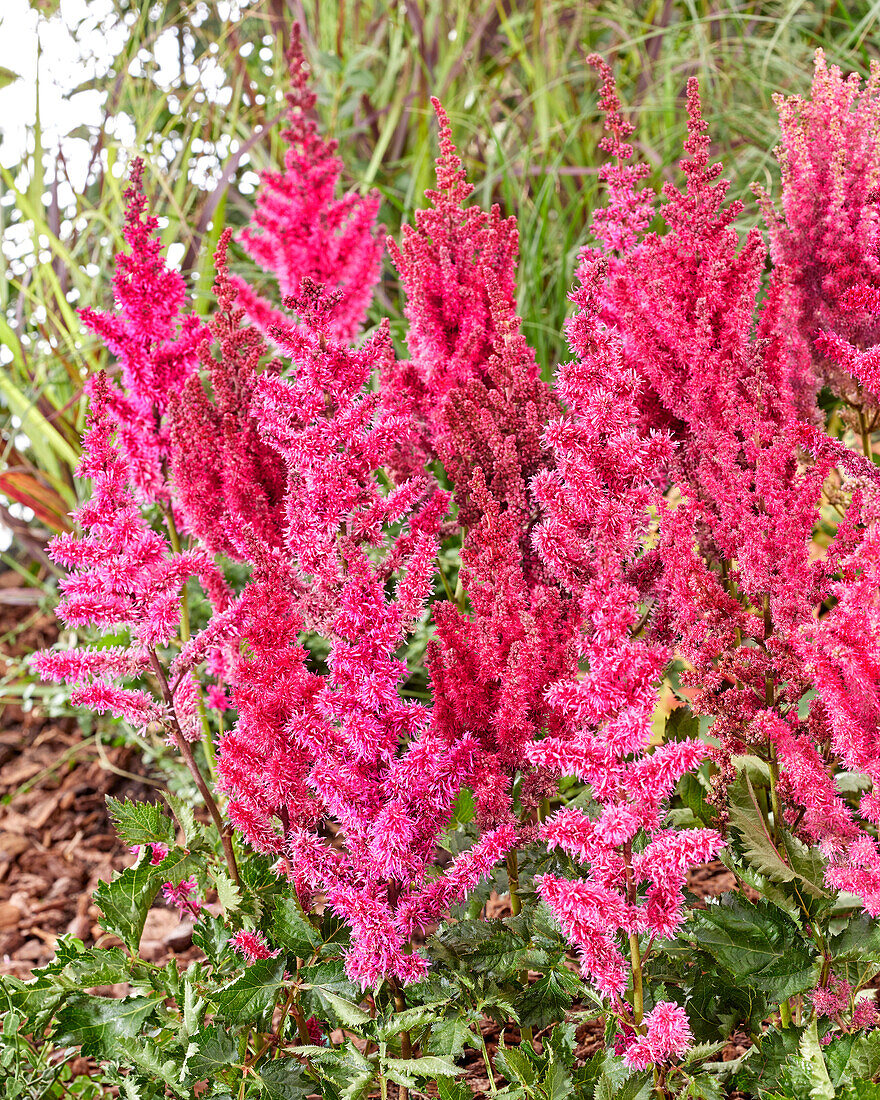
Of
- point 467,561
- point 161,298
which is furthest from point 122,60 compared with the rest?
point 467,561

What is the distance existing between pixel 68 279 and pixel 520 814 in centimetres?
311

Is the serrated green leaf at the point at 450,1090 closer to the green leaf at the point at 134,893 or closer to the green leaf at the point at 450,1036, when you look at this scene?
the green leaf at the point at 450,1036

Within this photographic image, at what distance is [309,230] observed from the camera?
2.25 meters

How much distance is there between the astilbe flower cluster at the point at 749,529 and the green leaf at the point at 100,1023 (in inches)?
35.2

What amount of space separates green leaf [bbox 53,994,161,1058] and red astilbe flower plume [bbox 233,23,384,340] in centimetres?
131

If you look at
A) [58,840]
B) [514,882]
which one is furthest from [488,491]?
[58,840]

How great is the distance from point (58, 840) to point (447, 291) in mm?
2297

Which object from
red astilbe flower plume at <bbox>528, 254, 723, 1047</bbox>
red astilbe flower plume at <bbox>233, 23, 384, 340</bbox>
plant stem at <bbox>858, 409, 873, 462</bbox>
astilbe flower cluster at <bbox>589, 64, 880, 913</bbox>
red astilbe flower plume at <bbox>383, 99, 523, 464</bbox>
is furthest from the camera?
red astilbe flower plume at <bbox>233, 23, 384, 340</bbox>

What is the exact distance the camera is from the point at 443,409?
1541mm

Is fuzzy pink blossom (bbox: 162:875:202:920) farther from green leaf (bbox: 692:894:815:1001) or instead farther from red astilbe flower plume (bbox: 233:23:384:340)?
red astilbe flower plume (bbox: 233:23:384:340)

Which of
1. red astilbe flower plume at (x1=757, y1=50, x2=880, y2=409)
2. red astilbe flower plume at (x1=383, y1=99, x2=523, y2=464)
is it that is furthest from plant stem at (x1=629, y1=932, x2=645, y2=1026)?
red astilbe flower plume at (x1=757, y1=50, x2=880, y2=409)

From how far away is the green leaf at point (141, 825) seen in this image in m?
1.55

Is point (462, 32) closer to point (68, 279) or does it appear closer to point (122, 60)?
point (122, 60)

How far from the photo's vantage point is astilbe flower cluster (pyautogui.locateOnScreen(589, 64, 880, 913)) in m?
1.28
